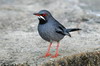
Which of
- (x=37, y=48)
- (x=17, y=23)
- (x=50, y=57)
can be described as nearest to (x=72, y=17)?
(x=17, y=23)

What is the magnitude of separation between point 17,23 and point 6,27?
0.40 m

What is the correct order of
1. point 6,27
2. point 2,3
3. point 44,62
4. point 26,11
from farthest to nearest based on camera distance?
1. point 2,3
2. point 26,11
3. point 6,27
4. point 44,62

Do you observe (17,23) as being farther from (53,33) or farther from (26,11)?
(53,33)

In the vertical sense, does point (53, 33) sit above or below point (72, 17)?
above

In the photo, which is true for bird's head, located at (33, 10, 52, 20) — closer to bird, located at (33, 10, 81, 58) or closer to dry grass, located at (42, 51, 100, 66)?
bird, located at (33, 10, 81, 58)

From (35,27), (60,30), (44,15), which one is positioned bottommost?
(35,27)

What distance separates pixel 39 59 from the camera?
663cm

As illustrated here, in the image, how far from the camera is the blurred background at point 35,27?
7.00 metres

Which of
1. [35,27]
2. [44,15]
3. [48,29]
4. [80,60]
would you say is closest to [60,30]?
[48,29]

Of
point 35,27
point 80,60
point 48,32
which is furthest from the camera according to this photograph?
point 35,27

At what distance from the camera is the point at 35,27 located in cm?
885

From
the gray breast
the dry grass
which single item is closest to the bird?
the gray breast

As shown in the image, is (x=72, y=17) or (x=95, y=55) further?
(x=72, y=17)

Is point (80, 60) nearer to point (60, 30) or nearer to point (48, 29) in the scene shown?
point (60, 30)
